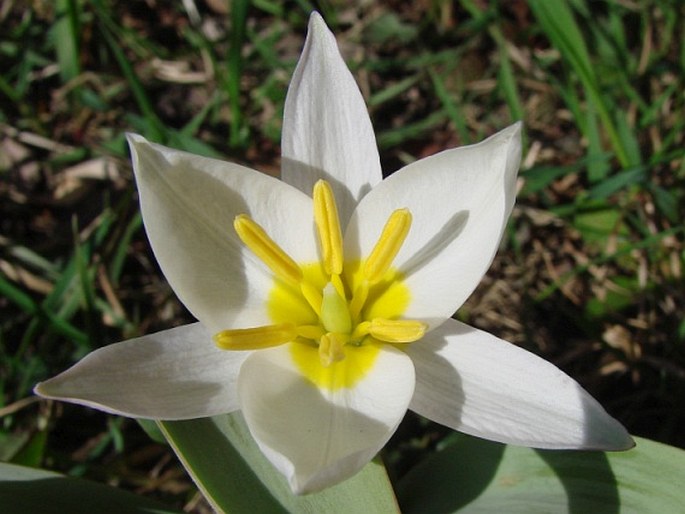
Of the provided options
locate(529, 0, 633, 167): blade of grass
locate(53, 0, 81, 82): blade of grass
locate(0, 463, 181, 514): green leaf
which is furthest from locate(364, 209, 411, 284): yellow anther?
locate(53, 0, 81, 82): blade of grass

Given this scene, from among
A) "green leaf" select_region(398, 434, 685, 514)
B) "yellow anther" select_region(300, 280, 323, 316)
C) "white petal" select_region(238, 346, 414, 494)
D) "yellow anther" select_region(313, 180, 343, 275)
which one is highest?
"yellow anther" select_region(313, 180, 343, 275)

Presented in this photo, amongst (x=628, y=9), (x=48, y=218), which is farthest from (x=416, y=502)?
(x=628, y=9)

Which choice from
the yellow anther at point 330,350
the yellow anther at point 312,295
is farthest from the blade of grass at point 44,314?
the yellow anther at point 330,350

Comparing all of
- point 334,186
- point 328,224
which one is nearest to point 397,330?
point 328,224

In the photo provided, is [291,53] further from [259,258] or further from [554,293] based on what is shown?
[259,258]

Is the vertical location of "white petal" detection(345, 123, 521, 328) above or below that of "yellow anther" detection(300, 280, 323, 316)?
above

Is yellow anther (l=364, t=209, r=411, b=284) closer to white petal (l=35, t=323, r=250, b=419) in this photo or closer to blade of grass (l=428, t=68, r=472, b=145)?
white petal (l=35, t=323, r=250, b=419)
